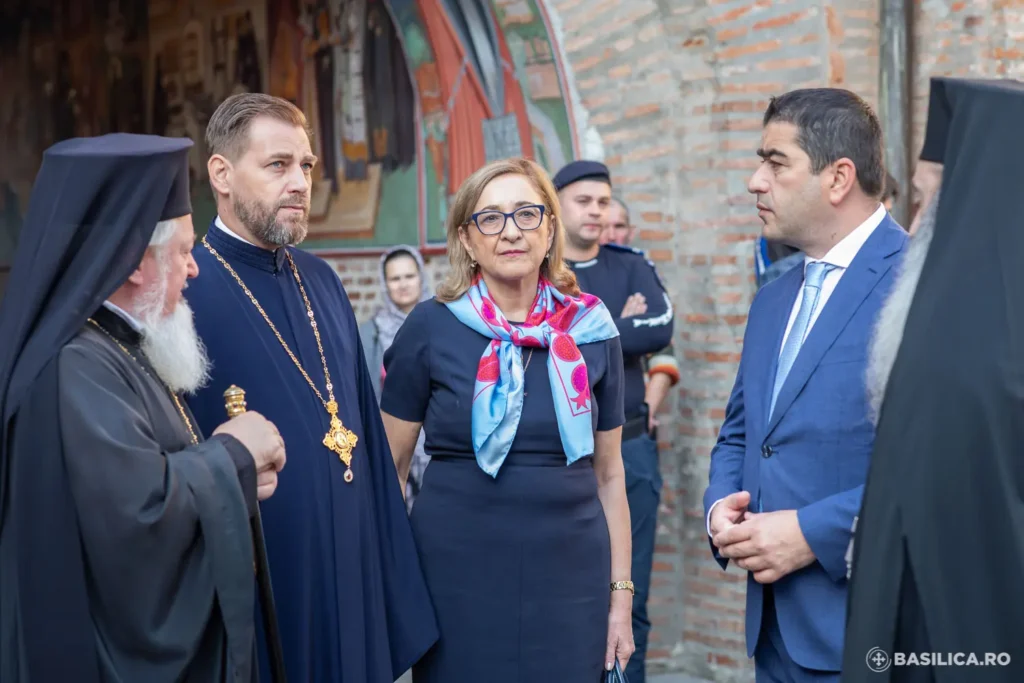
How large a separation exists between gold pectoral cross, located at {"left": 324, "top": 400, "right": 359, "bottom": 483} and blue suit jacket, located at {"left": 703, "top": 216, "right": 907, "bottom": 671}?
112 cm

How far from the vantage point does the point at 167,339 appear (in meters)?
2.65

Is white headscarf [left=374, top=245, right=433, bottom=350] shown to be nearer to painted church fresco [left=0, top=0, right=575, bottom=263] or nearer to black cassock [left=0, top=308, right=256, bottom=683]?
painted church fresco [left=0, top=0, right=575, bottom=263]

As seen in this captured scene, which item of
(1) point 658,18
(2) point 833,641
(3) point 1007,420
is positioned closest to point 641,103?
(1) point 658,18

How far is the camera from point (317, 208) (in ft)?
32.7

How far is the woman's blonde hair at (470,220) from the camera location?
3.29 m

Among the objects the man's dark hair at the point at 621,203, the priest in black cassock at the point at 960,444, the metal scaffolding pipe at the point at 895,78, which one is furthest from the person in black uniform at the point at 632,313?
the priest in black cassock at the point at 960,444

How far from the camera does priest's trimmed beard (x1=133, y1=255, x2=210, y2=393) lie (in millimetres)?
2611

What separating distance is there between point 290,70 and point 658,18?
15.8 feet

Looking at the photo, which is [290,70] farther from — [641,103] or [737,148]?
[737,148]

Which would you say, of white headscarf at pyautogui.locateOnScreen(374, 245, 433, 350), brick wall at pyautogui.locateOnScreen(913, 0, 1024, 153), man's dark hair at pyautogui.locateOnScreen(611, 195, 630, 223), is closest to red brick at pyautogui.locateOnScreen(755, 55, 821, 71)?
brick wall at pyautogui.locateOnScreen(913, 0, 1024, 153)

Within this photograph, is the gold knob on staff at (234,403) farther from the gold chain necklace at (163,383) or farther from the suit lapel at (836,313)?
the suit lapel at (836,313)

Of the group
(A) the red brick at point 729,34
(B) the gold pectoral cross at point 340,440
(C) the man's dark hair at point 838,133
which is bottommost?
(B) the gold pectoral cross at point 340,440

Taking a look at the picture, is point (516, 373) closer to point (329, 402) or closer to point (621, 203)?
point (329, 402)

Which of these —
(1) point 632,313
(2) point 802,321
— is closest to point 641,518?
(1) point 632,313
